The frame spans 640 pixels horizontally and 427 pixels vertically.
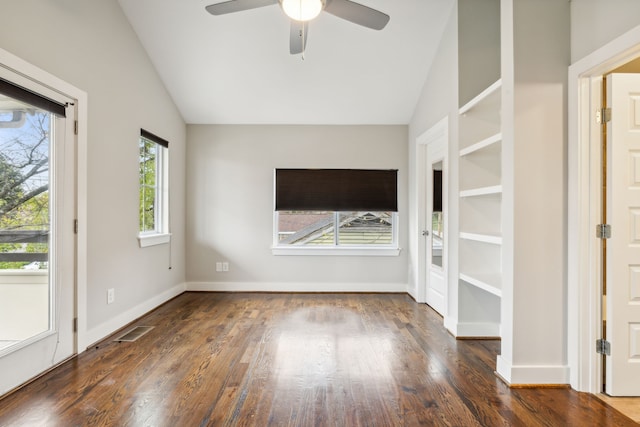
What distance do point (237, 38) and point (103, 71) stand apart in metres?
1.31

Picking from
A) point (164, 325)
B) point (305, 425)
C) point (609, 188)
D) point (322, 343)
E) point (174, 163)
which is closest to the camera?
point (305, 425)

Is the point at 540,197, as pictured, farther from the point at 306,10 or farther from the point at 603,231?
the point at 306,10

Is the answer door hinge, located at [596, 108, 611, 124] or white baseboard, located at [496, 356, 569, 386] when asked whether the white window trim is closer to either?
white baseboard, located at [496, 356, 569, 386]

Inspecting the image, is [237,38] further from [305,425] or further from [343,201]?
[305,425]

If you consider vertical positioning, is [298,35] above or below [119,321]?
above

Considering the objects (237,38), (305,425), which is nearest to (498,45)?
(237,38)

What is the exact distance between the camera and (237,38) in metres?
3.75

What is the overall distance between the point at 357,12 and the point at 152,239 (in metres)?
3.12

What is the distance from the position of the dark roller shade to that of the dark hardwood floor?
4.63ft

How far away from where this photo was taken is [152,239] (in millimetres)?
4062

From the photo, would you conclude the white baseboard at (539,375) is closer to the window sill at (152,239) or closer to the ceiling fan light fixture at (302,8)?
the ceiling fan light fixture at (302,8)

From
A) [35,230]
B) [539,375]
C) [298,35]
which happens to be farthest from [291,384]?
[298,35]

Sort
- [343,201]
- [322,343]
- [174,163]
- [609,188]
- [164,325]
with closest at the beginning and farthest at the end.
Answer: [609,188] → [322,343] → [164,325] → [174,163] → [343,201]

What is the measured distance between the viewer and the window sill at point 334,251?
505cm
